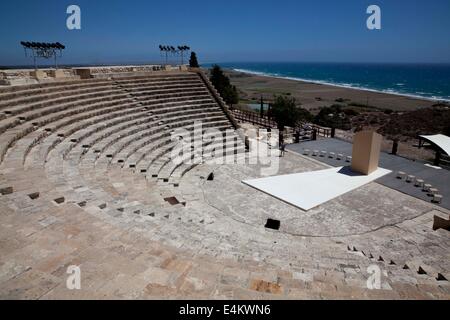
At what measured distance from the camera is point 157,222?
735 cm

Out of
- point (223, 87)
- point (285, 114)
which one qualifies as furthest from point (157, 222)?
point (223, 87)

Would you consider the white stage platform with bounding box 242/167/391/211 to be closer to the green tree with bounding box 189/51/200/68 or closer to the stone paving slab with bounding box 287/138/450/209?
the stone paving slab with bounding box 287/138/450/209

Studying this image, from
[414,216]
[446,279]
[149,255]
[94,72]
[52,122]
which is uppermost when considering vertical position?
[94,72]

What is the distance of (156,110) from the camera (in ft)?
62.0

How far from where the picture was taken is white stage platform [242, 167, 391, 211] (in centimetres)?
1213

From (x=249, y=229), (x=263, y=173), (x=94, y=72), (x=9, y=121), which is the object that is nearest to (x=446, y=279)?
(x=249, y=229)

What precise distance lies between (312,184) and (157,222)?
857 cm

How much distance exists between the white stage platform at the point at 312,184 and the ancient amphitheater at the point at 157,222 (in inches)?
18.8

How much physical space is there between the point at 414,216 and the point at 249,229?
652 centimetres

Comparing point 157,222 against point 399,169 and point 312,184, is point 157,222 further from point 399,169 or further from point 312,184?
point 399,169

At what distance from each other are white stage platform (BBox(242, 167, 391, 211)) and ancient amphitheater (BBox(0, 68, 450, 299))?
476 millimetres

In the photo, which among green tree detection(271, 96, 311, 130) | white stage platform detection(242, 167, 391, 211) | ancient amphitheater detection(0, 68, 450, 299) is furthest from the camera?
green tree detection(271, 96, 311, 130)

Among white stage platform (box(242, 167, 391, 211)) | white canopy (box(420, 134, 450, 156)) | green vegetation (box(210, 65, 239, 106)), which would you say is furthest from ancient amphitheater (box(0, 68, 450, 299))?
green vegetation (box(210, 65, 239, 106))
